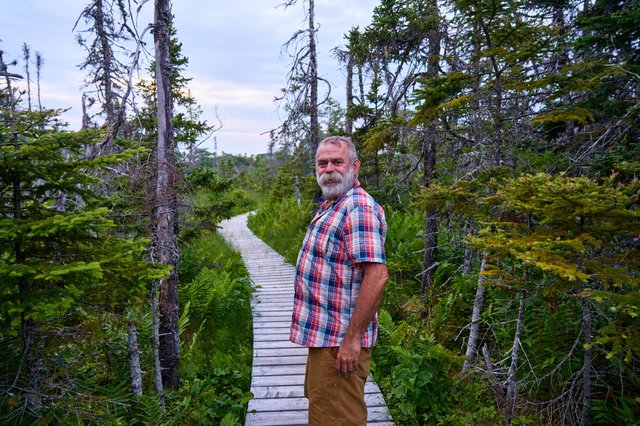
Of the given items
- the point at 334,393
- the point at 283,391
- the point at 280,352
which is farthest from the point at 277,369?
the point at 334,393

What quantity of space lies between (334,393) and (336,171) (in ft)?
5.37

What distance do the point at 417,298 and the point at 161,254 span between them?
5.06 meters

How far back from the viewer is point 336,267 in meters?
2.72

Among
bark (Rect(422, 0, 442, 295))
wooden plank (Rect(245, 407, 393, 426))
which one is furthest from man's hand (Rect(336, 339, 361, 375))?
bark (Rect(422, 0, 442, 295))

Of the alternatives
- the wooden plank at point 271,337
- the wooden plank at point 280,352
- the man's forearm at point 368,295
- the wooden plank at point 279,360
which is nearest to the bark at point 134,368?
the wooden plank at point 279,360

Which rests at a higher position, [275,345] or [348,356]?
[348,356]

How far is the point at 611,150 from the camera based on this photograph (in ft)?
14.0

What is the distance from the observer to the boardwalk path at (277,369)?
4199 mm

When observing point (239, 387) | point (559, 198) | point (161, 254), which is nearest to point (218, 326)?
point (239, 387)

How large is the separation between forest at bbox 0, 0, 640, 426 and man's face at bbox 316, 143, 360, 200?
132cm

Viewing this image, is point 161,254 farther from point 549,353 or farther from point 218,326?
point 549,353

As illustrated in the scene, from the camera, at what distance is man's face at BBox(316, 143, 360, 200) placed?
9.47 feet

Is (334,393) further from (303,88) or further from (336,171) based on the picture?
(303,88)

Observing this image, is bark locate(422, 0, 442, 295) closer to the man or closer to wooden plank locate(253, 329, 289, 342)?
wooden plank locate(253, 329, 289, 342)
